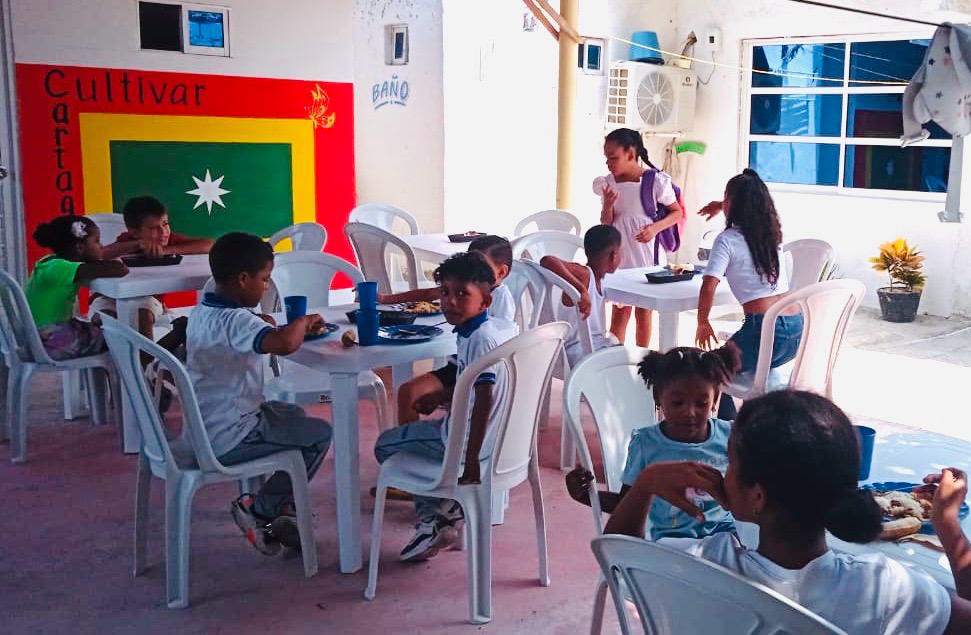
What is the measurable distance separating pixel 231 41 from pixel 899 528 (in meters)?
5.97

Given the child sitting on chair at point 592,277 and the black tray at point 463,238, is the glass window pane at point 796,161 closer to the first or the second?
the black tray at point 463,238

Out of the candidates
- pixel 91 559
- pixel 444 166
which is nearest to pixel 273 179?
pixel 444 166

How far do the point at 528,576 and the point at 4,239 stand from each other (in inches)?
167

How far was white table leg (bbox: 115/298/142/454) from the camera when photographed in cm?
421

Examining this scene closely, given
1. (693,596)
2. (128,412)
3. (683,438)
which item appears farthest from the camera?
(128,412)

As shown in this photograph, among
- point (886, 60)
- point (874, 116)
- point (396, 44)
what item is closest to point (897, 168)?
point (874, 116)

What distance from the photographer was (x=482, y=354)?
293 cm

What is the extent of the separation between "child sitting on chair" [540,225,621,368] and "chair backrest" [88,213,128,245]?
263 centimetres

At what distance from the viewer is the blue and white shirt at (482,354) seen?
9.20 feet

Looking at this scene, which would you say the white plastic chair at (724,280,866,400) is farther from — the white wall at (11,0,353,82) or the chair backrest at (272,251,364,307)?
the white wall at (11,0,353,82)

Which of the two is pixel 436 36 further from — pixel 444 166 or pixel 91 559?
pixel 91 559

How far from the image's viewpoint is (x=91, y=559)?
3348 millimetres

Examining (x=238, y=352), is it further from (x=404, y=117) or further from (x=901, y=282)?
(x=901, y=282)

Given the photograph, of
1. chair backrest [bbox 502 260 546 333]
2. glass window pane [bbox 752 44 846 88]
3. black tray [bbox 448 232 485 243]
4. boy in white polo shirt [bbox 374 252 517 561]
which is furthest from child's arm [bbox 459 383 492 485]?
glass window pane [bbox 752 44 846 88]
